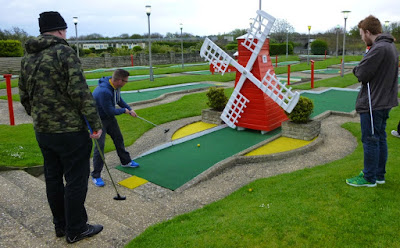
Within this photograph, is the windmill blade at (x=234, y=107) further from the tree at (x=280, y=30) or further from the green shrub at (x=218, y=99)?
the tree at (x=280, y=30)

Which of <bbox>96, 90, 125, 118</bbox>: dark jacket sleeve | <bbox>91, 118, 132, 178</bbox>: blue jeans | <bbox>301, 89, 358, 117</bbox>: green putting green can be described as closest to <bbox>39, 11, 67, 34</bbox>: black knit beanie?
<bbox>96, 90, 125, 118</bbox>: dark jacket sleeve

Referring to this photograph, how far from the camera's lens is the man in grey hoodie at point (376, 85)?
3.90 metres

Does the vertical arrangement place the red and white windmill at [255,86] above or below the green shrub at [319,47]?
below

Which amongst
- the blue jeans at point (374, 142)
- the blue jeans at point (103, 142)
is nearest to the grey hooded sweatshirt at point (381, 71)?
the blue jeans at point (374, 142)

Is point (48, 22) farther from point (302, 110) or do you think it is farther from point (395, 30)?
point (395, 30)

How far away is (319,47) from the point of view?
49844 mm

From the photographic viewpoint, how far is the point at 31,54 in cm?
318

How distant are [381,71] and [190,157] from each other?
4289 millimetres

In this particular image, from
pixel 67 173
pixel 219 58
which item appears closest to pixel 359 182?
pixel 67 173

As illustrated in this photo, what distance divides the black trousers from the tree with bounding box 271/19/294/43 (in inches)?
2380

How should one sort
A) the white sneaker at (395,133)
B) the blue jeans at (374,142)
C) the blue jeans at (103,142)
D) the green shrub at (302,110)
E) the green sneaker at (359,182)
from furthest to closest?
the green shrub at (302,110)
the white sneaker at (395,133)
the blue jeans at (103,142)
the green sneaker at (359,182)
the blue jeans at (374,142)

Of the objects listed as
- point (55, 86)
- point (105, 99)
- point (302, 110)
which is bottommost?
point (302, 110)

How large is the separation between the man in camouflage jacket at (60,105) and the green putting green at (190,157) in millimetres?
2507

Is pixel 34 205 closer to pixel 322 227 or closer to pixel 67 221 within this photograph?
pixel 67 221
